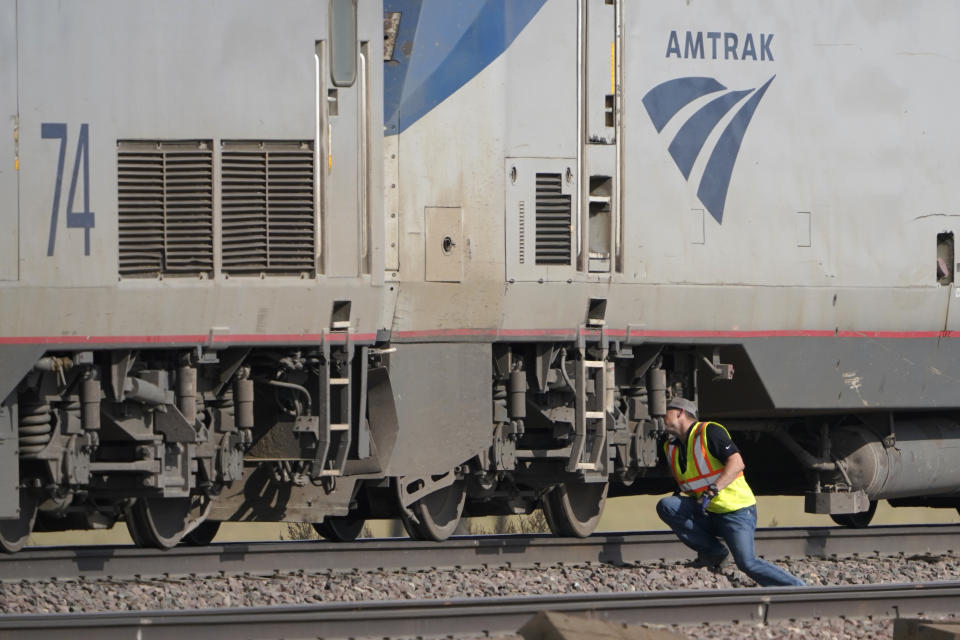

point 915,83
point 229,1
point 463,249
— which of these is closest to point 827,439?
point 915,83

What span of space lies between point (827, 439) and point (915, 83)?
2.93 m

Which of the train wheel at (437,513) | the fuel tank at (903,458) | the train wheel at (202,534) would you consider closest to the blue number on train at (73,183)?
the train wheel at (437,513)

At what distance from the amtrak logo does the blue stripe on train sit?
1.30m

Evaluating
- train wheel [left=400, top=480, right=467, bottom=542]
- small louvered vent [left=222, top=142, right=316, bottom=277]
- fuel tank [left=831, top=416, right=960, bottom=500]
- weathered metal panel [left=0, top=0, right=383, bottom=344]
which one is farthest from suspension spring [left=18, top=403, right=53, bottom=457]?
fuel tank [left=831, top=416, right=960, bottom=500]

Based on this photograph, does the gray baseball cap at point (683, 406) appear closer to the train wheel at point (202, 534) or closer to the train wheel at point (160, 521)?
the train wheel at point (160, 521)

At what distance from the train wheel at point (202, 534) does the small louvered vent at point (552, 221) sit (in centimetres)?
353

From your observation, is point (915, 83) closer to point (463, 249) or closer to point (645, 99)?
point (645, 99)

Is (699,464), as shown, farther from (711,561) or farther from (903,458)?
(903,458)

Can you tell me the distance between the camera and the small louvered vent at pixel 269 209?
31.1ft

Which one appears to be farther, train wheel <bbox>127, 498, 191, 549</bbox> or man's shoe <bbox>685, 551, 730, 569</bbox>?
train wheel <bbox>127, 498, 191, 549</bbox>

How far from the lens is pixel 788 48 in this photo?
37.0ft

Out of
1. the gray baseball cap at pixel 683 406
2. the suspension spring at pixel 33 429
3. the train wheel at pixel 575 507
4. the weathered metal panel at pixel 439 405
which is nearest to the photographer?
the suspension spring at pixel 33 429

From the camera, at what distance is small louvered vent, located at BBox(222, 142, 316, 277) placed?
9492mm

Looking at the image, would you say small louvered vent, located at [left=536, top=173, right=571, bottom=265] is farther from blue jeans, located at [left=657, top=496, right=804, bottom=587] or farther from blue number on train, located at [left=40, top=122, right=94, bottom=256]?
blue number on train, located at [left=40, top=122, right=94, bottom=256]
